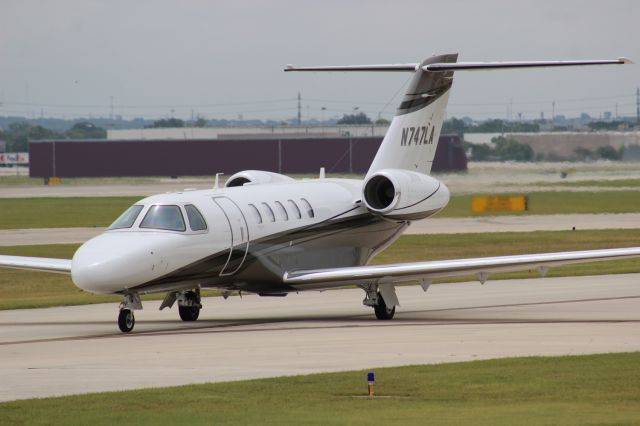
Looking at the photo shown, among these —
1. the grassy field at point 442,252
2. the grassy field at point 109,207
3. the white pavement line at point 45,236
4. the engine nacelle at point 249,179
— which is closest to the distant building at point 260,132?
the grassy field at point 109,207

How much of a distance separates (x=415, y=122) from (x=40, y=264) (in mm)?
8564

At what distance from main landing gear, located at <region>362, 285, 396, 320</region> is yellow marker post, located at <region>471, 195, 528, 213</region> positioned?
145 feet

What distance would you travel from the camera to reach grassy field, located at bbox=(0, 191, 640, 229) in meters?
66.7

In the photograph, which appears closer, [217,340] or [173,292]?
[217,340]

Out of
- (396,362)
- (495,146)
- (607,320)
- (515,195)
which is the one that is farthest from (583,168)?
(396,362)

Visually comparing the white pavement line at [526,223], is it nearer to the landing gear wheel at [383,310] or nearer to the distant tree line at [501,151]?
the distant tree line at [501,151]

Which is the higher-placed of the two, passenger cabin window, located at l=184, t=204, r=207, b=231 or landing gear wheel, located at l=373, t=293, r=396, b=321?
passenger cabin window, located at l=184, t=204, r=207, b=231

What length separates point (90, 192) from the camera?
10019 centimetres

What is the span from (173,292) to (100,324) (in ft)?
5.16

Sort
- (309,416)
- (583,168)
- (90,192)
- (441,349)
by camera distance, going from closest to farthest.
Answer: (309,416)
(441,349)
(583,168)
(90,192)

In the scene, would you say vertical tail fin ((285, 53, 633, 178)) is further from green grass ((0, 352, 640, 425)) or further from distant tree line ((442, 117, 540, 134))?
distant tree line ((442, 117, 540, 134))

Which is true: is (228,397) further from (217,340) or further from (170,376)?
(217,340)

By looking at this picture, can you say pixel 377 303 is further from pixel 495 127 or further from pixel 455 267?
pixel 495 127

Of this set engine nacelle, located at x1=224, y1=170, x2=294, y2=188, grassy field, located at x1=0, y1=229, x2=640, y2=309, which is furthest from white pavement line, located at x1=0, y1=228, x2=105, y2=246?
engine nacelle, located at x1=224, y1=170, x2=294, y2=188
